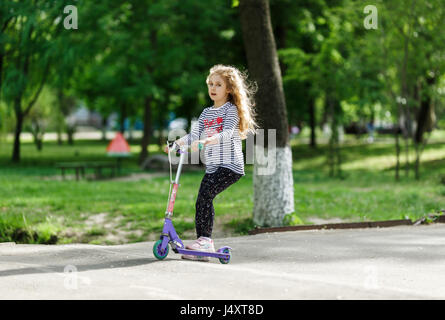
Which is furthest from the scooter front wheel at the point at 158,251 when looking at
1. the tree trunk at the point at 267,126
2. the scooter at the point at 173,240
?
the tree trunk at the point at 267,126

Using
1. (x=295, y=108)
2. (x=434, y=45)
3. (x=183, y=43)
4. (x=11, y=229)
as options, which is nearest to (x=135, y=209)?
(x=11, y=229)

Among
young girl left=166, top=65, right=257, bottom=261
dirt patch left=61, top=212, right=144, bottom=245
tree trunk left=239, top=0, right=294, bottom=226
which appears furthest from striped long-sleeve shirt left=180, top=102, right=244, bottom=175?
dirt patch left=61, top=212, right=144, bottom=245

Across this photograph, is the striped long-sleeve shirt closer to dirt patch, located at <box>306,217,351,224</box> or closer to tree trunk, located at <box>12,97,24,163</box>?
dirt patch, located at <box>306,217,351,224</box>

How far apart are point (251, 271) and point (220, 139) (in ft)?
4.11

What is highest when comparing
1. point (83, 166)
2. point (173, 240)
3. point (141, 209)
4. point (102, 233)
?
point (173, 240)

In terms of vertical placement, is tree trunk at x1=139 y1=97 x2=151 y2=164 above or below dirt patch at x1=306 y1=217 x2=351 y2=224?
above

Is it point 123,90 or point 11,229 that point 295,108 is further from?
point 11,229

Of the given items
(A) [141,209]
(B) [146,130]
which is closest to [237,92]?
(A) [141,209]

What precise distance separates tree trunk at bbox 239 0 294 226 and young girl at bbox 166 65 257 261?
8.67ft

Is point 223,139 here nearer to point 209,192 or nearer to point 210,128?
point 210,128

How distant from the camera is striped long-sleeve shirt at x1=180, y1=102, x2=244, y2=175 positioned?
19.2ft

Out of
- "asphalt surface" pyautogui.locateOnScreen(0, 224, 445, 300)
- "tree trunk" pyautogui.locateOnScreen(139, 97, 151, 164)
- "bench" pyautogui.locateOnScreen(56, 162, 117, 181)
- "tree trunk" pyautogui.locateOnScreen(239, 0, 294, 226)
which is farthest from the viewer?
"tree trunk" pyautogui.locateOnScreen(139, 97, 151, 164)

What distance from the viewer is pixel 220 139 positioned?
228 inches

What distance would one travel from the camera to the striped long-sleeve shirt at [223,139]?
5867mm
